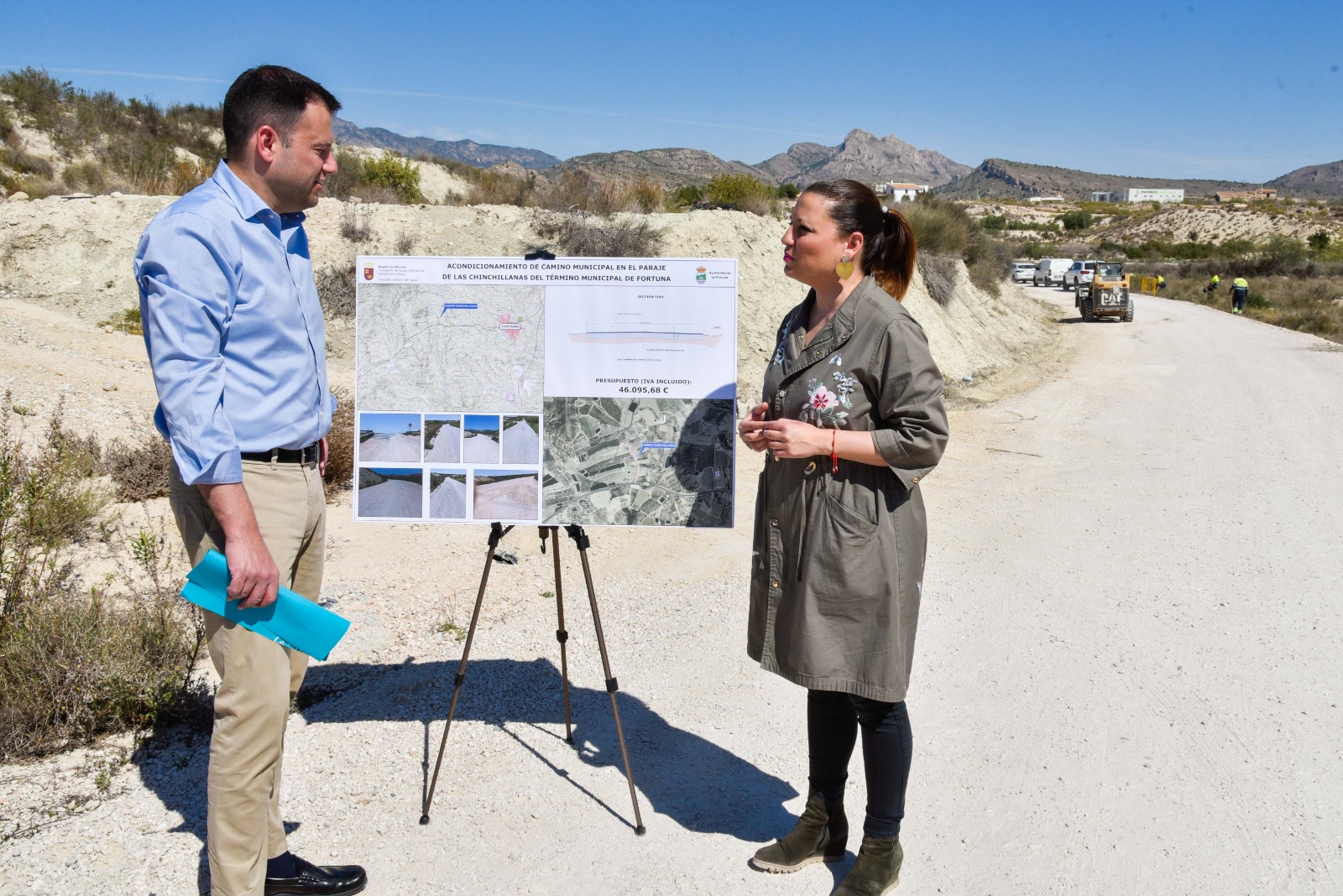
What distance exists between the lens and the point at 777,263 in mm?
17266

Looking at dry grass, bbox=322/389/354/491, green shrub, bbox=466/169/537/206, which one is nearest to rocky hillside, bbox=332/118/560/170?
green shrub, bbox=466/169/537/206

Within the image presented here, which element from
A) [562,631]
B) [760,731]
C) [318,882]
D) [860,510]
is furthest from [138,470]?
[860,510]

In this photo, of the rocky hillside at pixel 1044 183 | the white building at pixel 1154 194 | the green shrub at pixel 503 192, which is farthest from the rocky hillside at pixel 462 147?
the green shrub at pixel 503 192

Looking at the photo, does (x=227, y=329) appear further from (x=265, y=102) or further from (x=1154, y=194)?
(x=1154, y=194)

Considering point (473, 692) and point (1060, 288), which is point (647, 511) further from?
point (1060, 288)

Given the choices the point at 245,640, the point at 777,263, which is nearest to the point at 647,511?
the point at 245,640

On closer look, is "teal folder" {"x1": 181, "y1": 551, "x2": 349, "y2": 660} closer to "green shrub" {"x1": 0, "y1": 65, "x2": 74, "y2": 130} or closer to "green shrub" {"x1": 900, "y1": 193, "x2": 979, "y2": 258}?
"green shrub" {"x1": 900, "y1": 193, "x2": 979, "y2": 258}

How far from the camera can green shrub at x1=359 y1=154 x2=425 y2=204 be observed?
71.9 ft

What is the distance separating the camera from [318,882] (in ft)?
9.36

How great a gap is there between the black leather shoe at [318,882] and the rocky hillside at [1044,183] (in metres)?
157

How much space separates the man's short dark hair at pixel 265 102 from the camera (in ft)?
7.86

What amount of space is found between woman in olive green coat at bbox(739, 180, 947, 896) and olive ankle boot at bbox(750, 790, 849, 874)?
A: 8.1 inches

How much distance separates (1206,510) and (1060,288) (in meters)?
38.8

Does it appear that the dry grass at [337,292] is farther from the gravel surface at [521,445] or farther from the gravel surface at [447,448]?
the gravel surface at [521,445]
